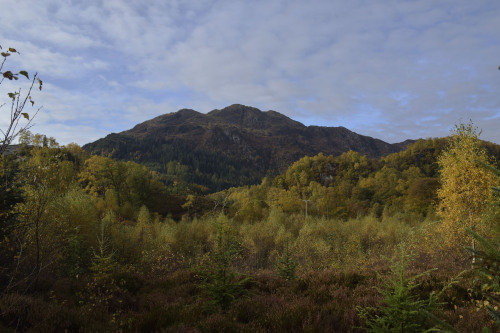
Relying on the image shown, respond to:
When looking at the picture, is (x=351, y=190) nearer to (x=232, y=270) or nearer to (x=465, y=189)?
(x=465, y=189)

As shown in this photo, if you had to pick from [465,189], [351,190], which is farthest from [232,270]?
[351,190]

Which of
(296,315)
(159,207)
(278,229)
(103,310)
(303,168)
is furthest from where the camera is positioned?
(303,168)

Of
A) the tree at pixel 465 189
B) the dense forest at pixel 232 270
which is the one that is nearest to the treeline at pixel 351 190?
the tree at pixel 465 189

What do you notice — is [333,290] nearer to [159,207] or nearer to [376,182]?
[159,207]

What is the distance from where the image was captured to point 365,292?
759cm

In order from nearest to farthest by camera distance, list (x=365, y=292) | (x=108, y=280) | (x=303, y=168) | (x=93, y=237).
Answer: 1. (x=365, y=292)
2. (x=108, y=280)
3. (x=93, y=237)
4. (x=303, y=168)

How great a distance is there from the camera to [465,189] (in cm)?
1327

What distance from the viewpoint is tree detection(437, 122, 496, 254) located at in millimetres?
12906

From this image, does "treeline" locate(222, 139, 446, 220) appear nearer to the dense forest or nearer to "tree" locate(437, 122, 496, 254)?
"tree" locate(437, 122, 496, 254)

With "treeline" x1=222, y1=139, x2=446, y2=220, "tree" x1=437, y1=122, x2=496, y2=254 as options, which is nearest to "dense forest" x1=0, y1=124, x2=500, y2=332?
"tree" x1=437, y1=122, x2=496, y2=254

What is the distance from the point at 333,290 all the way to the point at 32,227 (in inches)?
369

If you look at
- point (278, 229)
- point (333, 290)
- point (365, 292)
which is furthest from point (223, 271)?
point (278, 229)

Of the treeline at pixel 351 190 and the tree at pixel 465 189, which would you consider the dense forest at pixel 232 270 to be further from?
the treeline at pixel 351 190

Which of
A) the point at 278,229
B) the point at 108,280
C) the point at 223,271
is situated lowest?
the point at 278,229
